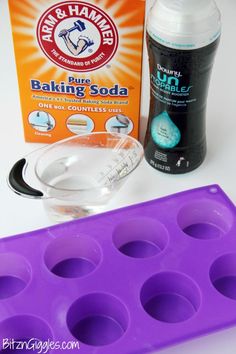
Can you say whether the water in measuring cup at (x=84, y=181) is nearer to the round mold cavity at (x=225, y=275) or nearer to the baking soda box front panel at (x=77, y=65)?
the baking soda box front panel at (x=77, y=65)

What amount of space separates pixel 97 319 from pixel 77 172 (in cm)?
21

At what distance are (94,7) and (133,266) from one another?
0.29 metres

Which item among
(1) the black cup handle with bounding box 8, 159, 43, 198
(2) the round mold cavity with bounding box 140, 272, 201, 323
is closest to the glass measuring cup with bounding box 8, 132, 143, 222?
(1) the black cup handle with bounding box 8, 159, 43, 198

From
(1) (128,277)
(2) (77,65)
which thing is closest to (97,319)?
(1) (128,277)

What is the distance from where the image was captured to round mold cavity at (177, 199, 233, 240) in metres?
0.78

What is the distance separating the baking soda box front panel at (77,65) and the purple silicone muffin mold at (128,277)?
148mm

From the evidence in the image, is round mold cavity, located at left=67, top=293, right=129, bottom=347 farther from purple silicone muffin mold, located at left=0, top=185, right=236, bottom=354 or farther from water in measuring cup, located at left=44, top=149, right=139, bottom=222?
water in measuring cup, located at left=44, top=149, right=139, bottom=222

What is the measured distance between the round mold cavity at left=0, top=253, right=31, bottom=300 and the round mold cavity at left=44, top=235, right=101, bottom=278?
27mm

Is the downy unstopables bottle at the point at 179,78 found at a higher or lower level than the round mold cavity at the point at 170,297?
higher

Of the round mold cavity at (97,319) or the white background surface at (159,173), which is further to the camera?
the white background surface at (159,173)

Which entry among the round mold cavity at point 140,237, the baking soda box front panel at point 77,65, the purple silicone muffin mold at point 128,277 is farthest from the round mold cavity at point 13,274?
the baking soda box front panel at point 77,65

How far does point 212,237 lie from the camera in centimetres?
79
